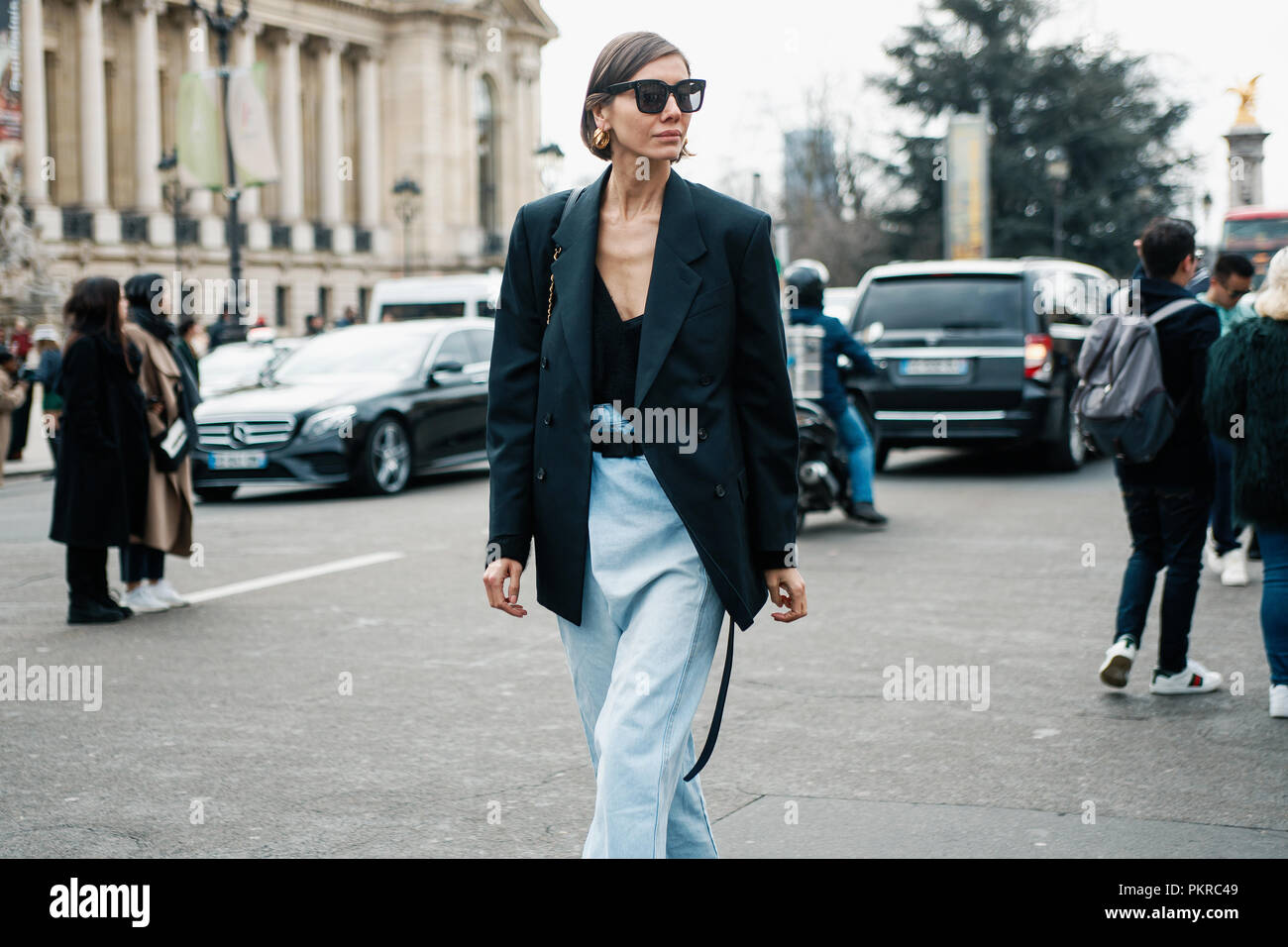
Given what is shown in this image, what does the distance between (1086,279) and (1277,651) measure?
1183 cm

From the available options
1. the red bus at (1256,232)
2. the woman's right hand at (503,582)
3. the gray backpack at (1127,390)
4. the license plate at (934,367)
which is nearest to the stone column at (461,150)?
the red bus at (1256,232)

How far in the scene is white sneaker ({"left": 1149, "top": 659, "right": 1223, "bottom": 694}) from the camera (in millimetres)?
6383

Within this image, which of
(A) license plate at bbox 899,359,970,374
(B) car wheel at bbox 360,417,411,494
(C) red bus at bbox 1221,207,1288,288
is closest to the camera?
(B) car wheel at bbox 360,417,411,494

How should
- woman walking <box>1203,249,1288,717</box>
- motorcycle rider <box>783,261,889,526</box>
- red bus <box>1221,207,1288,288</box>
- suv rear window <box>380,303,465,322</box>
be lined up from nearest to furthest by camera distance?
woman walking <box>1203,249,1288,717</box> → motorcycle rider <box>783,261,889,526</box> → suv rear window <box>380,303,465,322</box> → red bus <box>1221,207,1288,288</box>

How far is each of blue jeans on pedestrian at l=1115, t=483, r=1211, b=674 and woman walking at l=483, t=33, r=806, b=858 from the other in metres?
3.39

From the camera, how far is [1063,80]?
50.2 m

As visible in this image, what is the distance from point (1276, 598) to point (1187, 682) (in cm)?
62

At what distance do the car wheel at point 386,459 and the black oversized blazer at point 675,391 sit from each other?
38.3 feet

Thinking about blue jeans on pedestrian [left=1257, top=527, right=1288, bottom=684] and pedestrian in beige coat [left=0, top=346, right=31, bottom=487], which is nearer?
blue jeans on pedestrian [left=1257, top=527, right=1288, bottom=684]

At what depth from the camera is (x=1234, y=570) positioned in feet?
30.5

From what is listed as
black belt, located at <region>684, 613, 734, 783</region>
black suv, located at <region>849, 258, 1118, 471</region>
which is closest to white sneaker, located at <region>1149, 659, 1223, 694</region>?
black belt, located at <region>684, 613, 734, 783</region>

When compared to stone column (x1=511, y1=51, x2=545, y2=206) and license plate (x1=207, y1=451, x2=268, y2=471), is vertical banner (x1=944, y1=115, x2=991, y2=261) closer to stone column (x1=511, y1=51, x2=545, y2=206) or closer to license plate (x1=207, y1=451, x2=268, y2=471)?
license plate (x1=207, y1=451, x2=268, y2=471)
